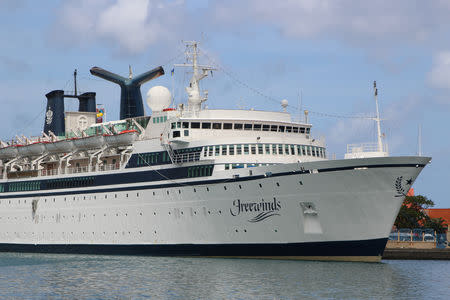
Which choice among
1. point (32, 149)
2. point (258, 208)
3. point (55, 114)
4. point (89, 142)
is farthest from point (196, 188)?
point (55, 114)

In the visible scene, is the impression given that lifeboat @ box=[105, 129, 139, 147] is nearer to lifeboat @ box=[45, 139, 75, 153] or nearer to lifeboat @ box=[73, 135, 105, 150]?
lifeboat @ box=[73, 135, 105, 150]

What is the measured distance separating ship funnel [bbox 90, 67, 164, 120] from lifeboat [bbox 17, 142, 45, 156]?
6592mm

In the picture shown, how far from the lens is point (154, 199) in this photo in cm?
4200

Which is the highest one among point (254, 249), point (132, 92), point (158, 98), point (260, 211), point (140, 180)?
point (132, 92)

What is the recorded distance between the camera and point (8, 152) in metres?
55.1

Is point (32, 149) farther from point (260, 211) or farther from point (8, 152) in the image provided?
point (260, 211)

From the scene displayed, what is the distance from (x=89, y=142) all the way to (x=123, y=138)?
12.9 feet

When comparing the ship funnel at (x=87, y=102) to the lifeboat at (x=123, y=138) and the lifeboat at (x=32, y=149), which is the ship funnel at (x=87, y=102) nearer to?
the lifeboat at (x=32, y=149)

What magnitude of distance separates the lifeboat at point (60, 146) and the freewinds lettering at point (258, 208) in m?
16.3

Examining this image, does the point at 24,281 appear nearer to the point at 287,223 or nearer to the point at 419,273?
the point at 287,223

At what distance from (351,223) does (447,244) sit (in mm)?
18956

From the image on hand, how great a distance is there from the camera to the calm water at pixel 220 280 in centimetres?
2838

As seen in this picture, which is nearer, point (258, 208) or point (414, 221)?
point (258, 208)

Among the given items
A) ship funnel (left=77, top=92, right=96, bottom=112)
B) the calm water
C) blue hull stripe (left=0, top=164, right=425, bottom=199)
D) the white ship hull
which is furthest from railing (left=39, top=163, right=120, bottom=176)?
the calm water
